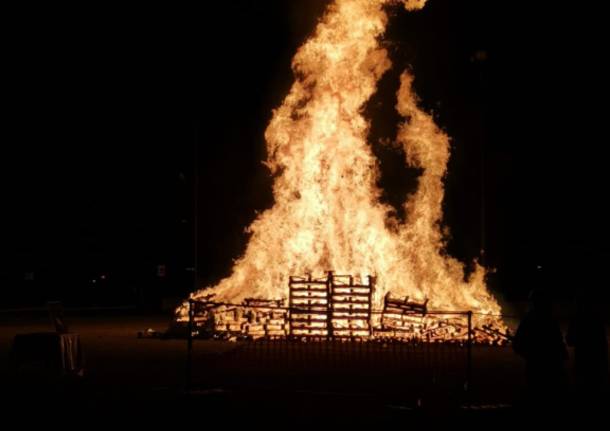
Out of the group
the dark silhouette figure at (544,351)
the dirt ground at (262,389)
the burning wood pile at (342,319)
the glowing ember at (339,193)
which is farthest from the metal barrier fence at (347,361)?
the dark silhouette figure at (544,351)

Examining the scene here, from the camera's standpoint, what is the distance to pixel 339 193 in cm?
2247

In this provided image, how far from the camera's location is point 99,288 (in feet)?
132

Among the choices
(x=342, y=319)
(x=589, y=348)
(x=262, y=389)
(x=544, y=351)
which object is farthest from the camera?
(x=342, y=319)

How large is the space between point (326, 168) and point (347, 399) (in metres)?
11.2

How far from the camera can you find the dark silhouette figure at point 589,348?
11.1m

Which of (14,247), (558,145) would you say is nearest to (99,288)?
(14,247)

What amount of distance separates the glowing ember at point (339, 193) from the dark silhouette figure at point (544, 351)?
12255 millimetres

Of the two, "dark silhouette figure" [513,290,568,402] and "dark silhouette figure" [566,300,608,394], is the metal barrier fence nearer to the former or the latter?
"dark silhouette figure" [566,300,608,394]

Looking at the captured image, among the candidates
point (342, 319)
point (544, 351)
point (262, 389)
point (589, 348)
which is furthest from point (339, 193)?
point (544, 351)

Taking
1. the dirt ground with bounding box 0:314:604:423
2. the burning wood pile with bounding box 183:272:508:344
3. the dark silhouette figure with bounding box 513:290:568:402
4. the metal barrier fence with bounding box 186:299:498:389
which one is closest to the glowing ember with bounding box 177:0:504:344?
the burning wood pile with bounding box 183:272:508:344

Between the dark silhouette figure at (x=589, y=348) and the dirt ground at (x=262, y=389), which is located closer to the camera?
the dirt ground at (x=262, y=389)

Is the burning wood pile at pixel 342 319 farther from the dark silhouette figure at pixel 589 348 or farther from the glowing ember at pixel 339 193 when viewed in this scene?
the dark silhouette figure at pixel 589 348

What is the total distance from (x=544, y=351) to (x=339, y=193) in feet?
42.5

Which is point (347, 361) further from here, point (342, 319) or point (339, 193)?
point (339, 193)
